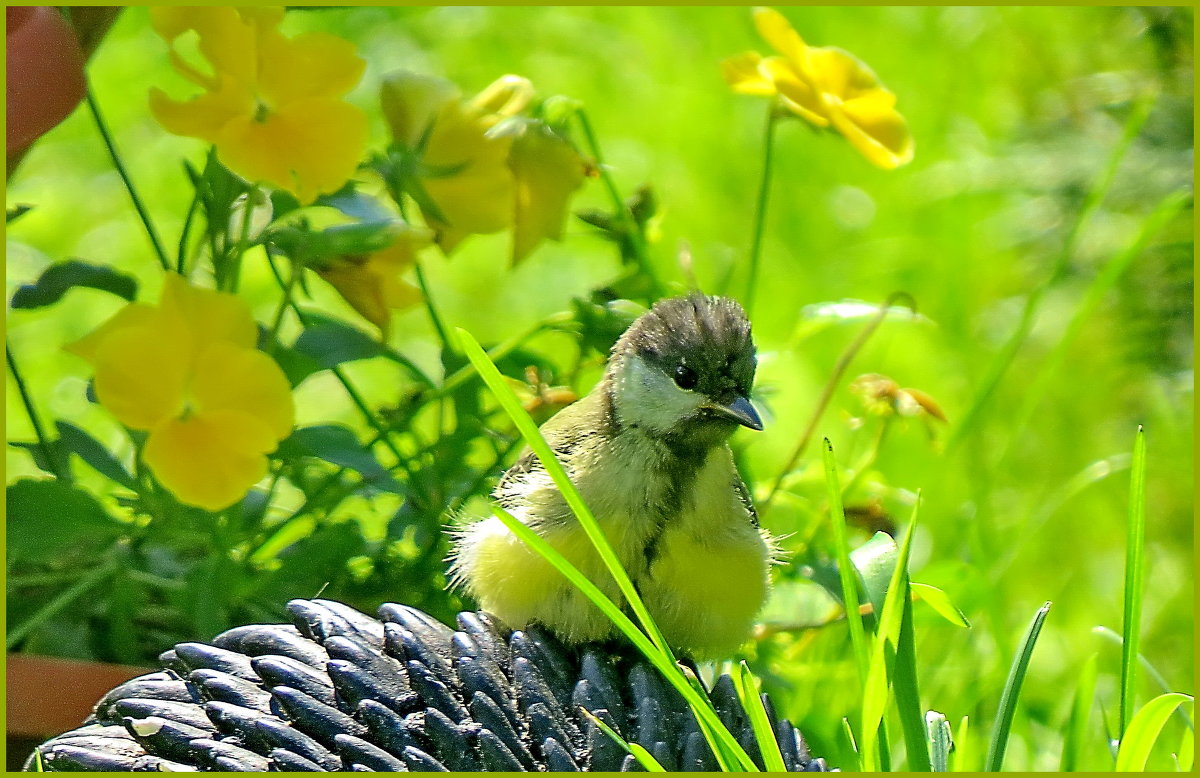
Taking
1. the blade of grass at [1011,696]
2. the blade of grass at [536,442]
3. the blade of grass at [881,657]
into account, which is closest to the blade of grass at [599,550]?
the blade of grass at [536,442]

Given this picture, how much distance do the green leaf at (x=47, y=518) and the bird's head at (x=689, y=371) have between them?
60 cm

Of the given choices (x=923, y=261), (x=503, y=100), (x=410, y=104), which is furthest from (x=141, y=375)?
(x=923, y=261)

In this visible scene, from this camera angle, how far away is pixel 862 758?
1128mm

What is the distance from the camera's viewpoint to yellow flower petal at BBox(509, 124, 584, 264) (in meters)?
1.55

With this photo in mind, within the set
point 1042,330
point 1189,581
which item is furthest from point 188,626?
point 1042,330

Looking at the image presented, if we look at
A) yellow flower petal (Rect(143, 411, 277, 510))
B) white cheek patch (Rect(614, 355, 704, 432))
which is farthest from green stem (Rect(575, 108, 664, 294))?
yellow flower petal (Rect(143, 411, 277, 510))

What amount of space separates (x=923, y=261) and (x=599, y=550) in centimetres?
244

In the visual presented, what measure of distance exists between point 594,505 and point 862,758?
1.44 ft

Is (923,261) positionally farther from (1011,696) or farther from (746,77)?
(1011,696)

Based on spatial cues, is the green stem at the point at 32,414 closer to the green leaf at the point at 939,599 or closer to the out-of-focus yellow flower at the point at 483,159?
the out-of-focus yellow flower at the point at 483,159

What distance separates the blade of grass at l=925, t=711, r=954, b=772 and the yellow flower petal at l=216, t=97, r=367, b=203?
82 cm

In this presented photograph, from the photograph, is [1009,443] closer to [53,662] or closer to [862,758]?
[862,758]

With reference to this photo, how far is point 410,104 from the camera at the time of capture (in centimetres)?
151

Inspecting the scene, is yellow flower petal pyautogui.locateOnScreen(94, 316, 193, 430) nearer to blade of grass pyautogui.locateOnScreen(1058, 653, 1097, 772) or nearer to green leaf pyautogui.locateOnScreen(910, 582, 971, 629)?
green leaf pyautogui.locateOnScreen(910, 582, 971, 629)
